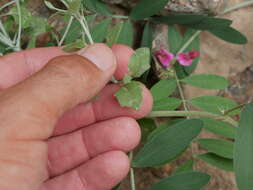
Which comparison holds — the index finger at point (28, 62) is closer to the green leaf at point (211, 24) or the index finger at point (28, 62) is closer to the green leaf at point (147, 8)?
Result: the green leaf at point (147, 8)

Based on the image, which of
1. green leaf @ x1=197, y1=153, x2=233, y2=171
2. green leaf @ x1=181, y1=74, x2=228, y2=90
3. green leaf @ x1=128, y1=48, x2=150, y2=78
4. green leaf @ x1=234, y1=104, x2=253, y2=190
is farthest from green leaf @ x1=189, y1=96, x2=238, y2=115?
green leaf @ x1=128, y1=48, x2=150, y2=78

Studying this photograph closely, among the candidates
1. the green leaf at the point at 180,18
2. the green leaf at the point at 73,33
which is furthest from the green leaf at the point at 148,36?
the green leaf at the point at 73,33

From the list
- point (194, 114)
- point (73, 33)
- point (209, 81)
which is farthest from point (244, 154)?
point (73, 33)

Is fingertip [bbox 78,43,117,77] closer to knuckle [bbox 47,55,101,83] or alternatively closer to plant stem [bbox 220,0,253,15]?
knuckle [bbox 47,55,101,83]

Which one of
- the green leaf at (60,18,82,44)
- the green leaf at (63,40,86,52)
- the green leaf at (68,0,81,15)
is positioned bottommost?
the green leaf at (60,18,82,44)

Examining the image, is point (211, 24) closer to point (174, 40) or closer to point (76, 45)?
point (174, 40)

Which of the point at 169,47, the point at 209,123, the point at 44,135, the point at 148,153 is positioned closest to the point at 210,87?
the point at 209,123
